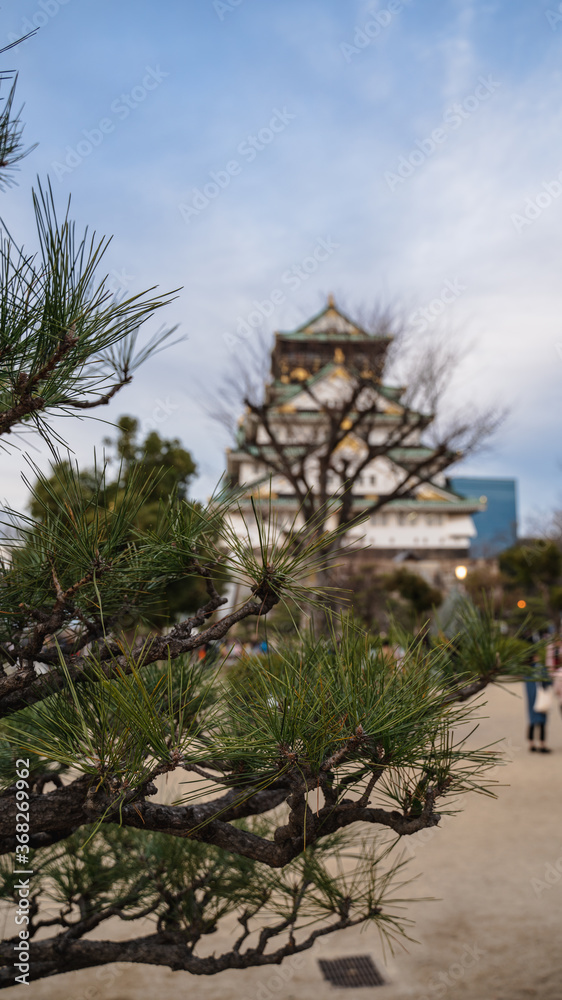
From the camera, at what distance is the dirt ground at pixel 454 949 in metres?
2.65

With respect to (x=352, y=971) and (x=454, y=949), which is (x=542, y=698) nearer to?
(x=454, y=949)

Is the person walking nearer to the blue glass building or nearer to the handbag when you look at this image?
the handbag

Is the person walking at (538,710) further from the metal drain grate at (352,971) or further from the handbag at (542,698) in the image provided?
the metal drain grate at (352,971)

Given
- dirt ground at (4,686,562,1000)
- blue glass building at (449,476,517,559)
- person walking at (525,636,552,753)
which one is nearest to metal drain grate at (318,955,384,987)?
dirt ground at (4,686,562,1000)

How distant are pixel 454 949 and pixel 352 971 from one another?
0.46 meters

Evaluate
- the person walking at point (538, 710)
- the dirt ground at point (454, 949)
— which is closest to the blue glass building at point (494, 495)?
the person walking at point (538, 710)

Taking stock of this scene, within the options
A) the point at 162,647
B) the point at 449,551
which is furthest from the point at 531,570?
the point at 449,551

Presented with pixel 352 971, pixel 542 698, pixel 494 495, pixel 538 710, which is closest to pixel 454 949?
pixel 352 971

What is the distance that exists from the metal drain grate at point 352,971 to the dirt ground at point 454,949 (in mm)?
33

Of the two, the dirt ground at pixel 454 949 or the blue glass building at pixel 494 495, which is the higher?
the blue glass building at pixel 494 495

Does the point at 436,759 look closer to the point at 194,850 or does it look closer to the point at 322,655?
the point at 322,655

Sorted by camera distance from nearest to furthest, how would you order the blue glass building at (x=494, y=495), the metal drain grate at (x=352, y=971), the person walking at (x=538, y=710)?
the metal drain grate at (x=352, y=971) → the person walking at (x=538, y=710) → the blue glass building at (x=494, y=495)

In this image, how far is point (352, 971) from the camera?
289 cm

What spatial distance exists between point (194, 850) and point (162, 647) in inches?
42.2
